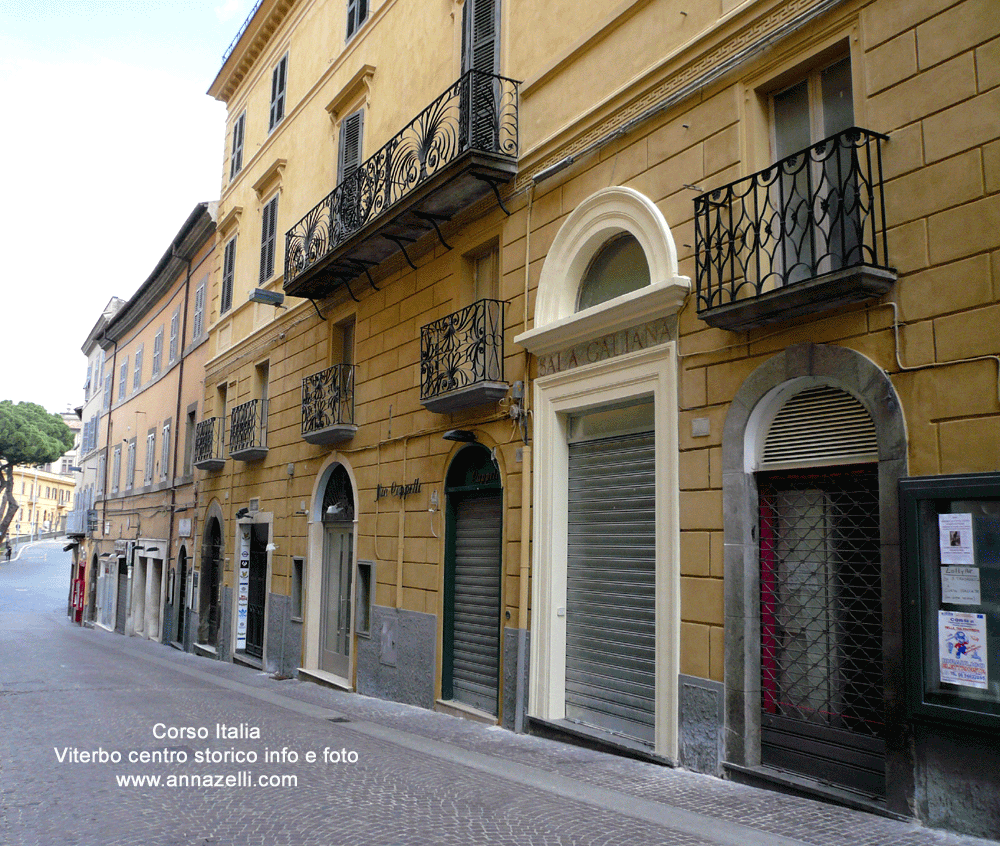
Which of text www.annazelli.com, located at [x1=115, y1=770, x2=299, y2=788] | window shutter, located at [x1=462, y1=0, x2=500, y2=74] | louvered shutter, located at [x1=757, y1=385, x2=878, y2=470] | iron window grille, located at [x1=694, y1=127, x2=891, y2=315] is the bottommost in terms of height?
text www.annazelli.com, located at [x1=115, y1=770, x2=299, y2=788]

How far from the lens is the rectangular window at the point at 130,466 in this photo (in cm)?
→ 3047

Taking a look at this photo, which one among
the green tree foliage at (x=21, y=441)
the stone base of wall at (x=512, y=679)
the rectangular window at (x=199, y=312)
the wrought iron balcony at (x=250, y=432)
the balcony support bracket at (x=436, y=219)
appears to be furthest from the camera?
the green tree foliage at (x=21, y=441)

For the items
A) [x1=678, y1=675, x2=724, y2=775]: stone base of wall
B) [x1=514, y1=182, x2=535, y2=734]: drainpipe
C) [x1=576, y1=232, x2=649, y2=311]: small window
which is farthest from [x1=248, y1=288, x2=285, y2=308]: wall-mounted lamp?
Result: [x1=678, y1=675, x2=724, y2=775]: stone base of wall

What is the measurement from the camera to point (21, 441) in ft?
236

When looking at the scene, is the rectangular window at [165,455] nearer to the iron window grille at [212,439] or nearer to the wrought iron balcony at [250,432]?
the iron window grille at [212,439]

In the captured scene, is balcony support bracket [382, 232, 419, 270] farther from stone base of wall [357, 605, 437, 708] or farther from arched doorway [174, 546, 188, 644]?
arched doorway [174, 546, 188, 644]

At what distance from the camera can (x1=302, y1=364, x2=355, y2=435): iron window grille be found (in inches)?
564

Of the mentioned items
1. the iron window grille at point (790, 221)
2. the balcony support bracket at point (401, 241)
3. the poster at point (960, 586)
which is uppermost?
the balcony support bracket at point (401, 241)

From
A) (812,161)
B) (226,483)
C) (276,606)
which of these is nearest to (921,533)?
(812,161)

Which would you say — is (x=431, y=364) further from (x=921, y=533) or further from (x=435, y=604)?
(x=921, y=533)

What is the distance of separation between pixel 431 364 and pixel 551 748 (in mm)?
5072

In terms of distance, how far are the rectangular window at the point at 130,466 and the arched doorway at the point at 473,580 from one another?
862 inches

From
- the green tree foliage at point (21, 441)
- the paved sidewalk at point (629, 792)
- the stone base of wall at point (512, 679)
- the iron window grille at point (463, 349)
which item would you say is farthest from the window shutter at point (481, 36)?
the green tree foliage at point (21, 441)

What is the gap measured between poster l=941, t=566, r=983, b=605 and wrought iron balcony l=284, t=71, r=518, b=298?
6808mm
